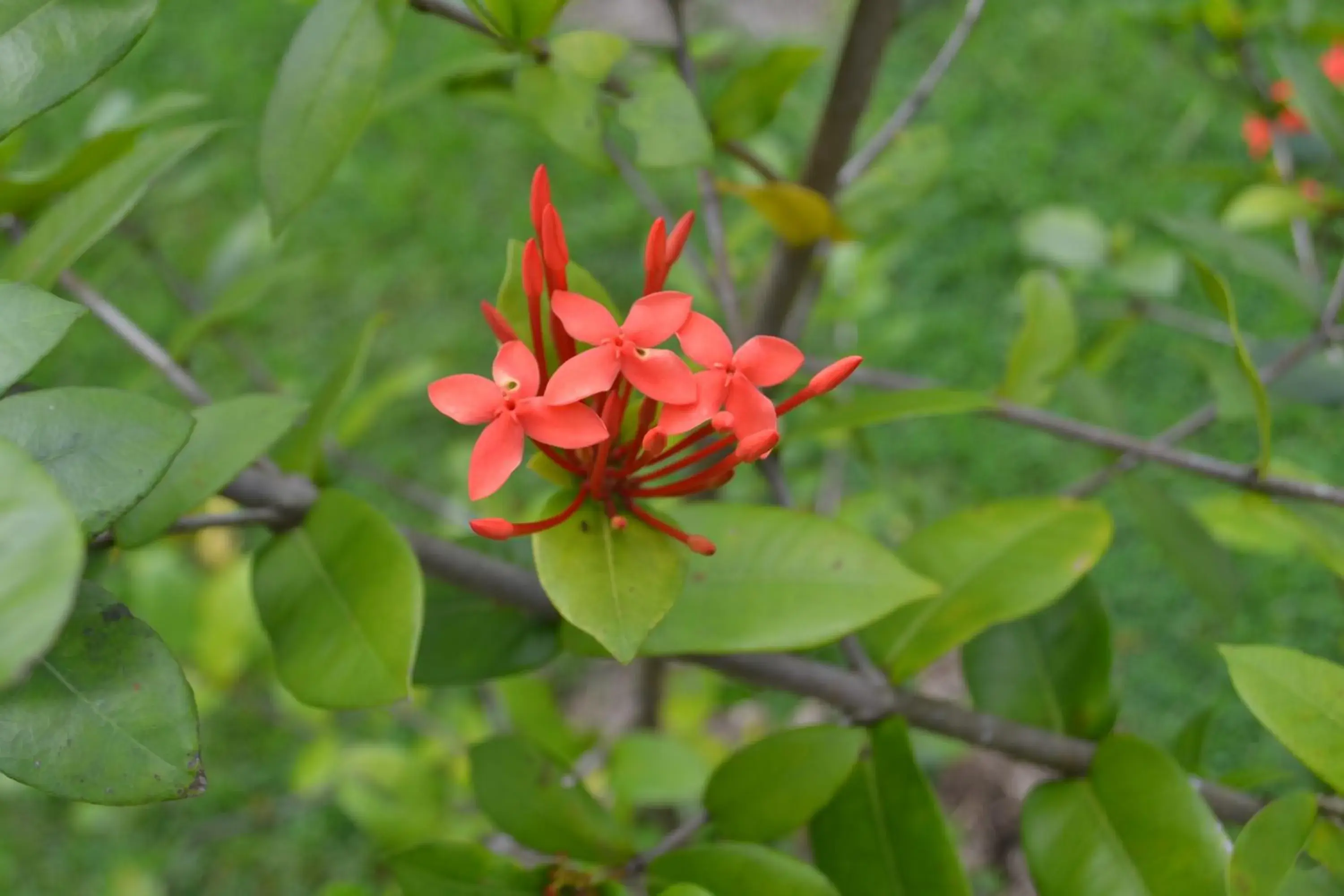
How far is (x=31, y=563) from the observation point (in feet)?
1.20

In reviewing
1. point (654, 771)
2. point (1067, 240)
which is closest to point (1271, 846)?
point (654, 771)

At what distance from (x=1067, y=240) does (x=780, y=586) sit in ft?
3.81

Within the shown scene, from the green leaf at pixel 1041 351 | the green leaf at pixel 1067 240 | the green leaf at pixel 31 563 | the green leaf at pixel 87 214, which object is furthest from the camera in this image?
the green leaf at pixel 1067 240

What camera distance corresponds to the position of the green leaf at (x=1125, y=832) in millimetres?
710

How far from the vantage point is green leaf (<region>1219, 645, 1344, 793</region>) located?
628 millimetres

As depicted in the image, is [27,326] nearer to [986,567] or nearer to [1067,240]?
[986,567]

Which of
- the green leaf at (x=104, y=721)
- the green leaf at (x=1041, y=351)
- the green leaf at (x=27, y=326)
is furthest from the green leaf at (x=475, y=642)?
the green leaf at (x=1041, y=351)

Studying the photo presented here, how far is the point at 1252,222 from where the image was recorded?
132cm

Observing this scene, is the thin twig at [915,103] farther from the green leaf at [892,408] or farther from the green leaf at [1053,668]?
the green leaf at [1053,668]

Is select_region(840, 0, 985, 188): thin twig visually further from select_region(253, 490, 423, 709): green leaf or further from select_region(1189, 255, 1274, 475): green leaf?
select_region(253, 490, 423, 709): green leaf

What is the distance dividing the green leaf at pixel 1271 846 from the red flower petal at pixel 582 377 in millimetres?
431

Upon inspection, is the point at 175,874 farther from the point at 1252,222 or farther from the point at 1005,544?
the point at 1252,222

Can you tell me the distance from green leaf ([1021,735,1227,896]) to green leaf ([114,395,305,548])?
581 mm

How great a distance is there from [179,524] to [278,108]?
27 cm
